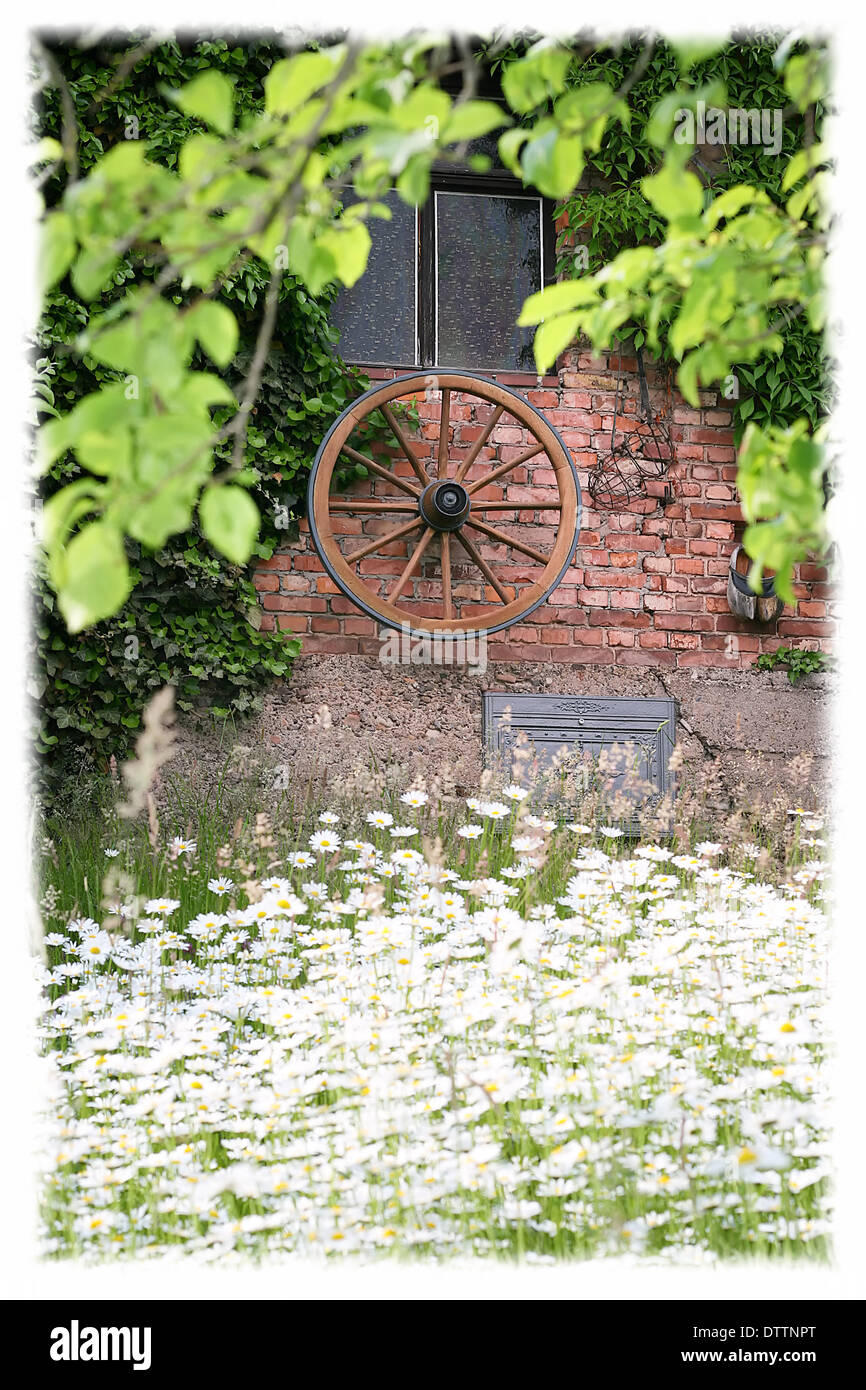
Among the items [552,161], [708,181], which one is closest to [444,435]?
[708,181]

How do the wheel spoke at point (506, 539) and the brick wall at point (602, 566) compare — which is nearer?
the wheel spoke at point (506, 539)

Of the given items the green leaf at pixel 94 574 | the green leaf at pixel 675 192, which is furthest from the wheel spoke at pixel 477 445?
the green leaf at pixel 94 574

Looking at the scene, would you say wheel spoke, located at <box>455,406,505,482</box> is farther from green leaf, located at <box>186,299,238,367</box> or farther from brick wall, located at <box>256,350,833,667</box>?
green leaf, located at <box>186,299,238,367</box>

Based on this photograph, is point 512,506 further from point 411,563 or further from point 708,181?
point 708,181

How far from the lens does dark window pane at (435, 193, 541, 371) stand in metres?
4.80

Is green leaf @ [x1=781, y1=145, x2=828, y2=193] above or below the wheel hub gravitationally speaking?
below

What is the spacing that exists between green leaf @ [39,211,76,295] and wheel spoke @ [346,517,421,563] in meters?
3.09

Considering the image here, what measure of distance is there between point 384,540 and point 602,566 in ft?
3.04

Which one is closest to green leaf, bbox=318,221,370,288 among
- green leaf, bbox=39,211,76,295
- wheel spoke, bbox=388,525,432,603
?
green leaf, bbox=39,211,76,295

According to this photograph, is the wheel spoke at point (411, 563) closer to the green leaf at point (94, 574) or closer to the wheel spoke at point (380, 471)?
the wheel spoke at point (380, 471)

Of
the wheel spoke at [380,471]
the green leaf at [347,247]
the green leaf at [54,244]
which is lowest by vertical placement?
the green leaf at [54,244]

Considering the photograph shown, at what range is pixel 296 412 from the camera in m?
4.38

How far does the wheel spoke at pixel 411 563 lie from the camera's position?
13.8 feet

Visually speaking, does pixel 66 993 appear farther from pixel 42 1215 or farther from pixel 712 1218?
pixel 712 1218
